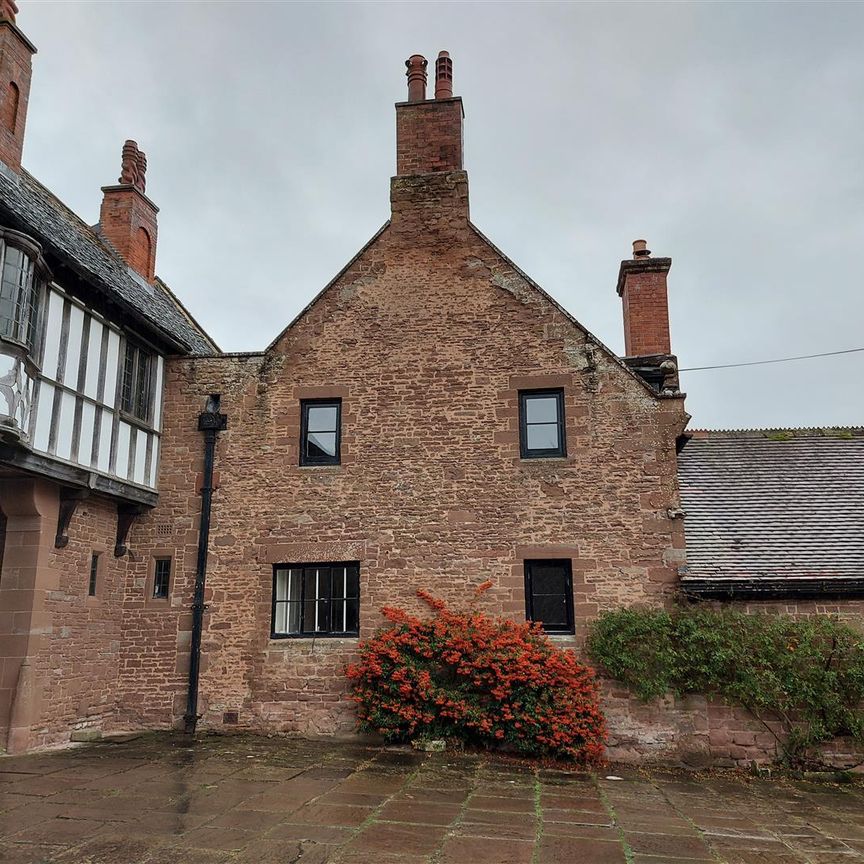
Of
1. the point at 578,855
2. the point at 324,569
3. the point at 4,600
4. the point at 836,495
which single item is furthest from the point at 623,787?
the point at 4,600

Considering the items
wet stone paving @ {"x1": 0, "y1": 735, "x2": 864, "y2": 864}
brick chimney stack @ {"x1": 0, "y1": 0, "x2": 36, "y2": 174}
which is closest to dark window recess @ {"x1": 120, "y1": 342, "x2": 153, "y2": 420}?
brick chimney stack @ {"x1": 0, "y1": 0, "x2": 36, "y2": 174}

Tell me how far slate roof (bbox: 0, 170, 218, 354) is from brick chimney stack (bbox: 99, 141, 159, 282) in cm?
43

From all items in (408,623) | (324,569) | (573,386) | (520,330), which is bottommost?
(408,623)

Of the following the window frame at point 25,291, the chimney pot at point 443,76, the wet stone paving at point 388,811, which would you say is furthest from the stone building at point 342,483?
the wet stone paving at point 388,811

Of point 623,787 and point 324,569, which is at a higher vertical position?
point 324,569

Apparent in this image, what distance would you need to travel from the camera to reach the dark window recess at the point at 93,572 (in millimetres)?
11633

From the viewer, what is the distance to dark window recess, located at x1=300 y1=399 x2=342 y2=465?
12812 mm

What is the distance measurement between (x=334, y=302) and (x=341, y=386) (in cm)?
154

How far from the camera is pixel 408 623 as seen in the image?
454 inches

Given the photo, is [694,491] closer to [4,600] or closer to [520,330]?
[520,330]

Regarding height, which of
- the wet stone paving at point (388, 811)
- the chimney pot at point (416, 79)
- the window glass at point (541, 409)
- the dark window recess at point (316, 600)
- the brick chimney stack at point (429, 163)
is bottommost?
the wet stone paving at point (388, 811)

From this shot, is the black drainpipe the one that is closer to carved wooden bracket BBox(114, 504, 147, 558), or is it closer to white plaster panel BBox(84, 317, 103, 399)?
carved wooden bracket BBox(114, 504, 147, 558)

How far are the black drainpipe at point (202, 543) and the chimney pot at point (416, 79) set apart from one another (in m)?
6.57

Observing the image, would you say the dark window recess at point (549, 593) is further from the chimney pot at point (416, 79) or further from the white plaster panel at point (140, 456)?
the chimney pot at point (416, 79)
